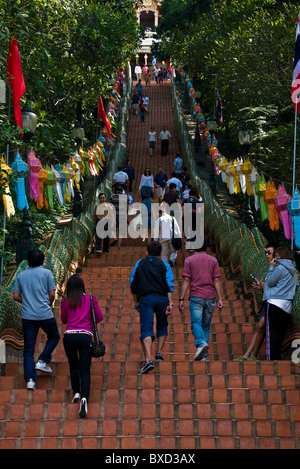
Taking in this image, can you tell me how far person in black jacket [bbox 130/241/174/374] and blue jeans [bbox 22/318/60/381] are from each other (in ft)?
3.33

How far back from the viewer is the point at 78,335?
8.66 metres

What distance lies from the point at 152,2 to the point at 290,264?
8652 centimetres

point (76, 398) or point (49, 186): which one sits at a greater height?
point (49, 186)

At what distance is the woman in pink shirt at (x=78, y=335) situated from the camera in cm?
864

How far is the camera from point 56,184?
18.2 metres

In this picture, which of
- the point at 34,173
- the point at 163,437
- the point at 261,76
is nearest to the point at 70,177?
the point at 34,173

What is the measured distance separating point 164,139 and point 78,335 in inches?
1027

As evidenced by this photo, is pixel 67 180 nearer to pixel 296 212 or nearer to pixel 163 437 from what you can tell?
pixel 296 212

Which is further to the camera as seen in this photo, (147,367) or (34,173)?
(34,173)

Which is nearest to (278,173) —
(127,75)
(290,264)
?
(290,264)

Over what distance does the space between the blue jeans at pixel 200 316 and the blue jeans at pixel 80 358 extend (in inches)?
68.0

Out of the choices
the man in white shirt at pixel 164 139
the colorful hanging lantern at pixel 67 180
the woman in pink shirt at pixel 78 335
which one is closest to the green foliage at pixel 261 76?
the man in white shirt at pixel 164 139

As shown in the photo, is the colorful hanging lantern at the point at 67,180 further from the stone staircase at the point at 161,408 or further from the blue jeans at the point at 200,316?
the blue jeans at the point at 200,316
